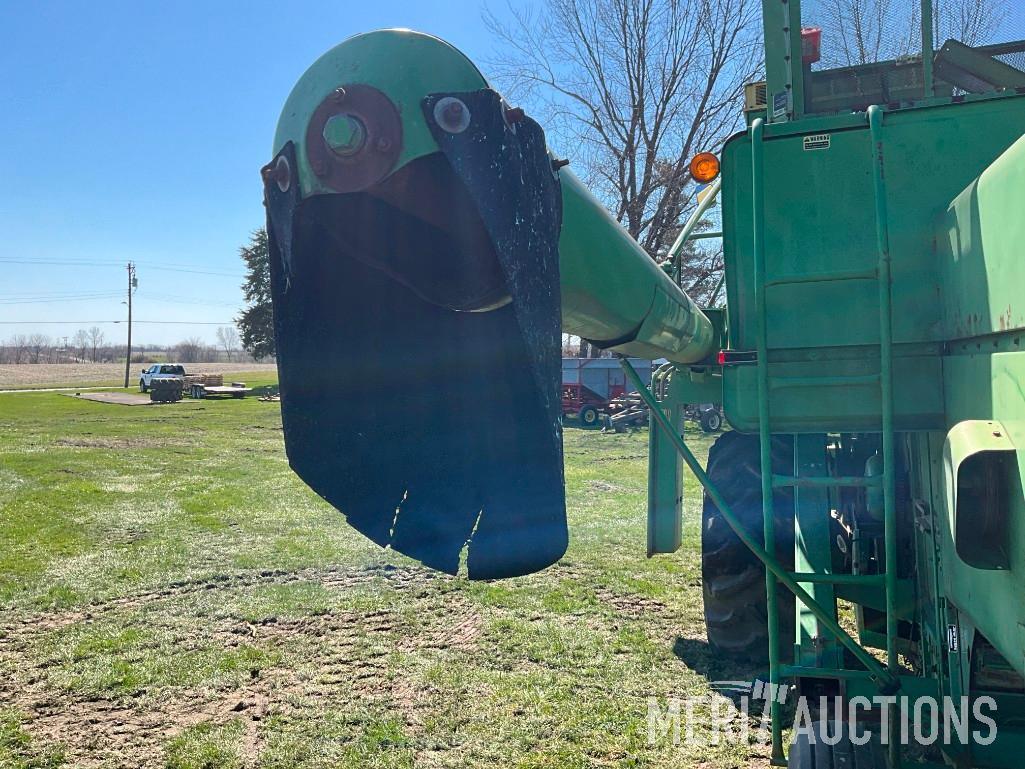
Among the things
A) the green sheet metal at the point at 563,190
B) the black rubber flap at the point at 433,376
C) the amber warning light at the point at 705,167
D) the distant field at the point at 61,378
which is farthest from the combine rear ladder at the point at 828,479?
the distant field at the point at 61,378

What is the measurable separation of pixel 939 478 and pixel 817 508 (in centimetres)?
74

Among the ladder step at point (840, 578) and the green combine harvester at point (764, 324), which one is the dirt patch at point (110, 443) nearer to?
the green combine harvester at point (764, 324)

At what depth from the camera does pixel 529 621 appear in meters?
5.18

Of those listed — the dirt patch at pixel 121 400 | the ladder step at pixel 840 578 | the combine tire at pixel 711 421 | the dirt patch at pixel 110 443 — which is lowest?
the dirt patch at pixel 110 443

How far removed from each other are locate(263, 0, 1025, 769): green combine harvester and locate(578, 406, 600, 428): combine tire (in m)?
18.9

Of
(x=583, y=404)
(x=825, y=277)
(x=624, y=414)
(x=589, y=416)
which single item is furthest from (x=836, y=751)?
(x=583, y=404)

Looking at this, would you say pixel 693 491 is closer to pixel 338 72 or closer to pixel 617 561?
pixel 617 561

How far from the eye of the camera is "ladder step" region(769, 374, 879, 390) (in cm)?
239

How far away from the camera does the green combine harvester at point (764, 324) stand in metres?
1.27

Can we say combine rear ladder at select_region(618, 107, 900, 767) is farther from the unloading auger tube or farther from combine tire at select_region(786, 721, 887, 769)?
the unloading auger tube

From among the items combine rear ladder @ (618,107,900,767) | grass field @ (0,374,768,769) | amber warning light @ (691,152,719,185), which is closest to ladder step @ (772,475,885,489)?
combine rear ladder @ (618,107,900,767)

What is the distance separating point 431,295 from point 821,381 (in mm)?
1460

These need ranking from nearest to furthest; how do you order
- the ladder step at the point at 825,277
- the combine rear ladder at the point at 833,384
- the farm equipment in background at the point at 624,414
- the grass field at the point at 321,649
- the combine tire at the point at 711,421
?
the combine rear ladder at the point at 833,384, the ladder step at the point at 825,277, the grass field at the point at 321,649, the combine tire at the point at 711,421, the farm equipment in background at the point at 624,414

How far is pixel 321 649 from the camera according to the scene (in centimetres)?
474
